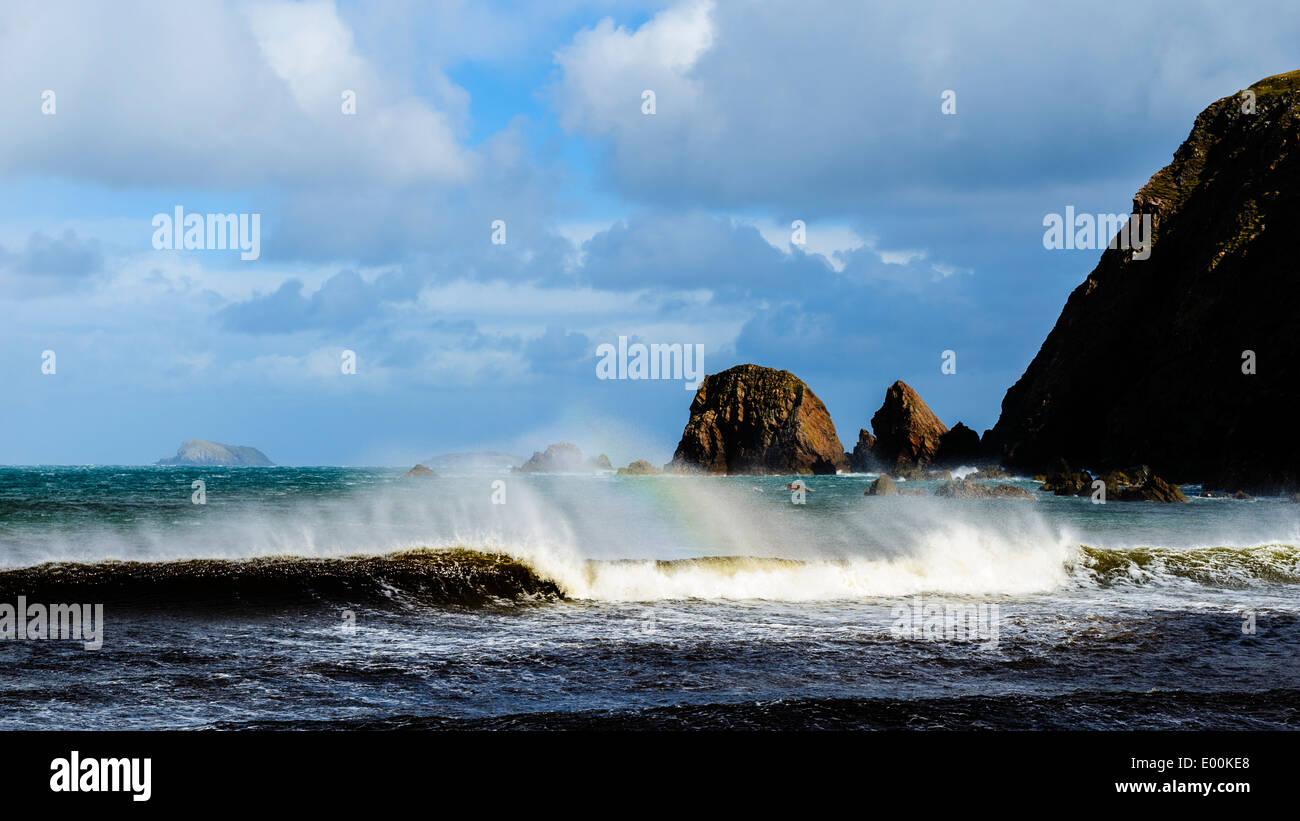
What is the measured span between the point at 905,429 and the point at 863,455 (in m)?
18.3

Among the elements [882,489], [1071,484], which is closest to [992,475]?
[1071,484]

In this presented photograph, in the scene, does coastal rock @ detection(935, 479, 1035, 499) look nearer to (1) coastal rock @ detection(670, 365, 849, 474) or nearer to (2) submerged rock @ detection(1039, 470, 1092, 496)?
(2) submerged rock @ detection(1039, 470, 1092, 496)

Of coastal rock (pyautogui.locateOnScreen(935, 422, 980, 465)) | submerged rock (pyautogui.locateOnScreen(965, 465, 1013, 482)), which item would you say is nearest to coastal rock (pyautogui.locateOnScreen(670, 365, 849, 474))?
coastal rock (pyautogui.locateOnScreen(935, 422, 980, 465))

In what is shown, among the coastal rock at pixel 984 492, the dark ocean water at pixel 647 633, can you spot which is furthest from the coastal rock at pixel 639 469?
the dark ocean water at pixel 647 633

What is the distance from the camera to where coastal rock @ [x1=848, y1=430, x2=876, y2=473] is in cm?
15462

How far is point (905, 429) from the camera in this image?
14175 cm

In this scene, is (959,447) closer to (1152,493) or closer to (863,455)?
(863,455)

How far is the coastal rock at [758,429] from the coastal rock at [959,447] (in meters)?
31.3

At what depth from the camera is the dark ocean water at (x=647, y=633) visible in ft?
31.3

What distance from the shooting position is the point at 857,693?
33.6 feet

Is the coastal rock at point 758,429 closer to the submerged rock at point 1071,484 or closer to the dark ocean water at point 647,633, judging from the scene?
the submerged rock at point 1071,484
